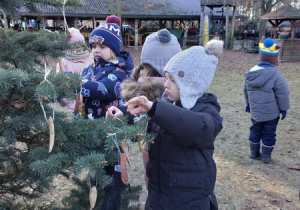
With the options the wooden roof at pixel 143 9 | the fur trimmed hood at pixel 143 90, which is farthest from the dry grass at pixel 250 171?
the wooden roof at pixel 143 9

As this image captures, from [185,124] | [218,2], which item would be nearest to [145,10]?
[218,2]

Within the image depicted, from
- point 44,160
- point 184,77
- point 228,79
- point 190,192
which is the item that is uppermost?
point 184,77

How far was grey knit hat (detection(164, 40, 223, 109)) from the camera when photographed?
1816mm

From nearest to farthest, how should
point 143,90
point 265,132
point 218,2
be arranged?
point 143,90
point 265,132
point 218,2

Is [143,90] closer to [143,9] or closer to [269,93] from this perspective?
[269,93]

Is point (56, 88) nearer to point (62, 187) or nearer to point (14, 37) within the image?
point (14, 37)

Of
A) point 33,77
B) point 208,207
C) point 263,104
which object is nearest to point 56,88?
point 33,77

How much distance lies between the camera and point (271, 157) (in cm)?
497

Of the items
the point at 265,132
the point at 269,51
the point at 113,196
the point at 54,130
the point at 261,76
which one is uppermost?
the point at 54,130

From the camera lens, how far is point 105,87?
2.52 metres

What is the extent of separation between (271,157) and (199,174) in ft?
11.4

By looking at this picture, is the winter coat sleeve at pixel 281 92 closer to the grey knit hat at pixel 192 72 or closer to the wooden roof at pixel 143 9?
the grey knit hat at pixel 192 72

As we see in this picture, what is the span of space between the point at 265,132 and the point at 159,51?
287cm

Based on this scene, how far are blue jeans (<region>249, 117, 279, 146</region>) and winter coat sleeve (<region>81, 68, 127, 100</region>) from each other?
276cm
